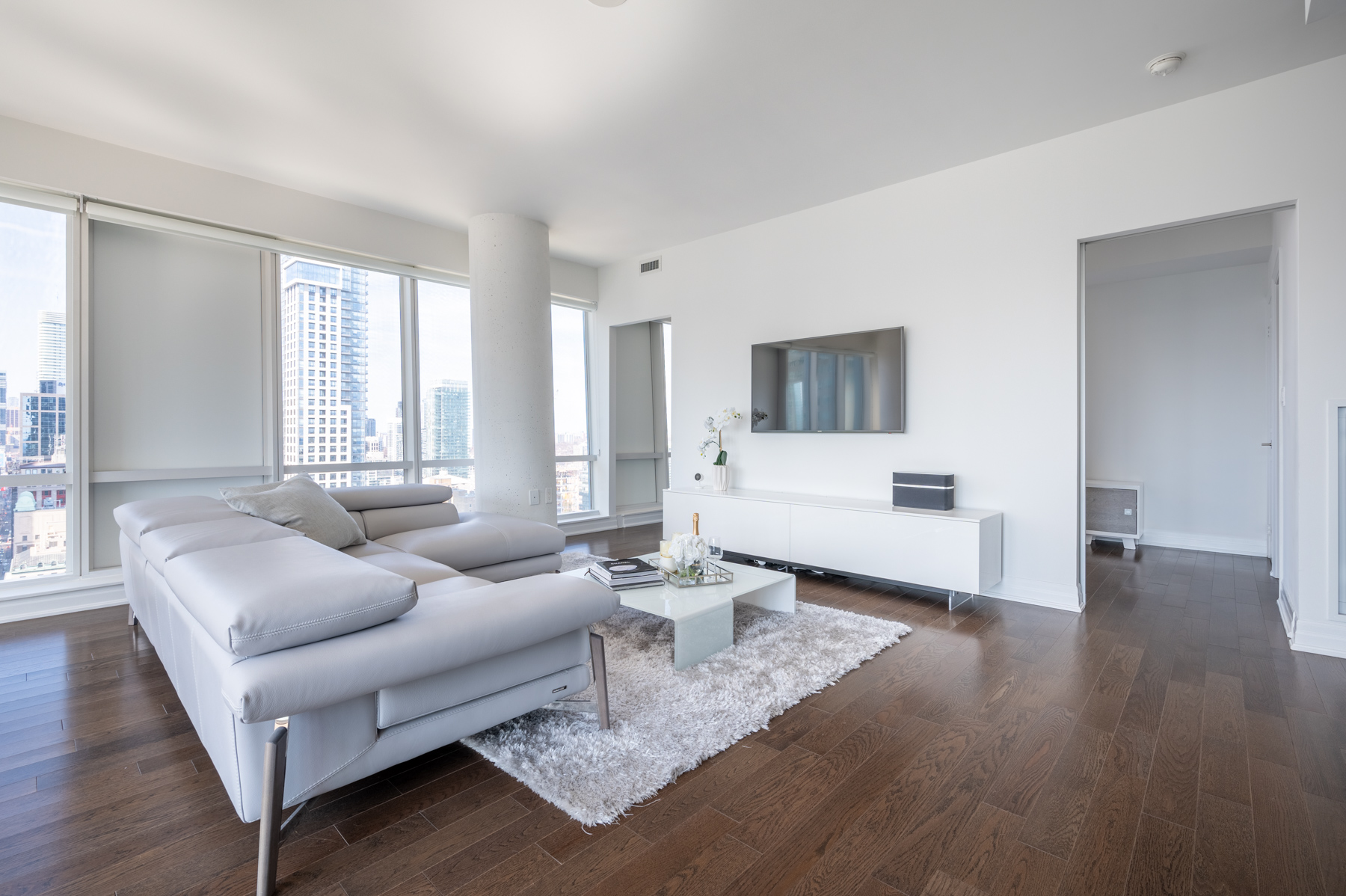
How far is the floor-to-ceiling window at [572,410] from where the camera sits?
611 cm

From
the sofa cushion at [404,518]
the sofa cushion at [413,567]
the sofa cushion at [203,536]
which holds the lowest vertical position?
the sofa cushion at [413,567]

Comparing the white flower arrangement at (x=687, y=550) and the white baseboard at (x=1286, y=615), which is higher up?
the white flower arrangement at (x=687, y=550)

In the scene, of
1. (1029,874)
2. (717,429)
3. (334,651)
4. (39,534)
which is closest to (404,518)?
(39,534)

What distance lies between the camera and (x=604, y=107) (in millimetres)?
3117

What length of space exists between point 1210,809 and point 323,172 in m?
5.15

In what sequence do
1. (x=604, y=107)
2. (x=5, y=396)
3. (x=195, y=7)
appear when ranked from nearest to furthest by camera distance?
1. (x=195, y=7)
2. (x=604, y=107)
3. (x=5, y=396)

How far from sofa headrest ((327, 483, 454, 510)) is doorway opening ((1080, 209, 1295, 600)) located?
4.59 m

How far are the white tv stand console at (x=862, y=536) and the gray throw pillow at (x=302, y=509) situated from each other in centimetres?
258

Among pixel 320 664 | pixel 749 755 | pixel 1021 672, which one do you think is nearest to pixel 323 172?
pixel 320 664

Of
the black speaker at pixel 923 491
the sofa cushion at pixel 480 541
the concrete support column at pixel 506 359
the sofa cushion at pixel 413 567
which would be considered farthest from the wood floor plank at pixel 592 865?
the concrete support column at pixel 506 359

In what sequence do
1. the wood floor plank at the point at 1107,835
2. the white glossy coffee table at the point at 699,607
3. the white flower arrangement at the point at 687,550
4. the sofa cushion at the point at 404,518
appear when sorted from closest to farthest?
the wood floor plank at the point at 1107,835 < the white glossy coffee table at the point at 699,607 < the white flower arrangement at the point at 687,550 < the sofa cushion at the point at 404,518

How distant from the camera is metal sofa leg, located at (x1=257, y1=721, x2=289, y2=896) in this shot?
1272mm

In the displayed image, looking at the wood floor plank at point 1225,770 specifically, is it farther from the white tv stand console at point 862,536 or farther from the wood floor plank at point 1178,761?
the white tv stand console at point 862,536

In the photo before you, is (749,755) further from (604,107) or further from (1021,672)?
(604,107)
